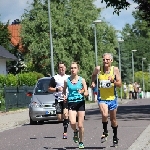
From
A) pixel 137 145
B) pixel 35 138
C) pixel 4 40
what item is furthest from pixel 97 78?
pixel 4 40

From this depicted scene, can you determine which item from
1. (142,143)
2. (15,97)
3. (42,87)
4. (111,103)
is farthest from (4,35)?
(111,103)

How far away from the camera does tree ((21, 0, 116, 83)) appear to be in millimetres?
66688

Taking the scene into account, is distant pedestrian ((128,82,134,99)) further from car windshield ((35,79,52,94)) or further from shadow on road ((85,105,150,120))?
car windshield ((35,79,52,94))

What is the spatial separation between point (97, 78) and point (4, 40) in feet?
189

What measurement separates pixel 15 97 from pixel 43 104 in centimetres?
1438

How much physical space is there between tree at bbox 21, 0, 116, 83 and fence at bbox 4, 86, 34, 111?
26047 mm

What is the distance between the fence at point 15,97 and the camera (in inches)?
1379

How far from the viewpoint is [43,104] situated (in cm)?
2289

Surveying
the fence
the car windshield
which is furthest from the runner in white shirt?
the fence

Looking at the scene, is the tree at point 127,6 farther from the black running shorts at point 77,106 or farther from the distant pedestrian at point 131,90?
the distant pedestrian at point 131,90

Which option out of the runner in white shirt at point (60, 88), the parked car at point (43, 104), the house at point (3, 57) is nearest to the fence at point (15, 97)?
the parked car at point (43, 104)

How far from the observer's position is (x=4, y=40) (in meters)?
69.6

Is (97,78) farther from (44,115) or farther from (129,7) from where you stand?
(129,7)

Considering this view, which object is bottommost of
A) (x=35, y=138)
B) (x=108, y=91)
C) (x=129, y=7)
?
(x=35, y=138)
